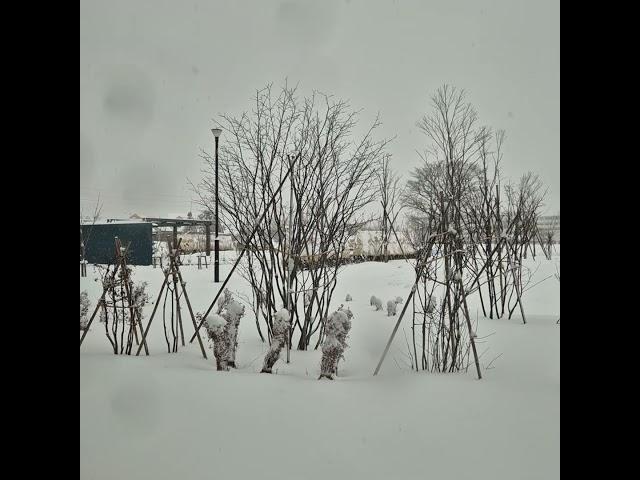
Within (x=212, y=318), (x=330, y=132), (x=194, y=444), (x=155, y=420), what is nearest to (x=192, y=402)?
(x=155, y=420)

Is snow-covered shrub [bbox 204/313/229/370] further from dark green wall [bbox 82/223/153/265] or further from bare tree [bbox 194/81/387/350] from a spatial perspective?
dark green wall [bbox 82/223/153/265]

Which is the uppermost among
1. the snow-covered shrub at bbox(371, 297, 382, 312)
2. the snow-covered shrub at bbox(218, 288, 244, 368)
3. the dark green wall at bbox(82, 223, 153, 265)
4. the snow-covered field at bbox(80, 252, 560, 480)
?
the dark green wall at bbox(82, 223, 153, 265)

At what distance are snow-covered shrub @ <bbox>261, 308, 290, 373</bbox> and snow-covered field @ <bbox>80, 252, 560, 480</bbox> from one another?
0.30 m

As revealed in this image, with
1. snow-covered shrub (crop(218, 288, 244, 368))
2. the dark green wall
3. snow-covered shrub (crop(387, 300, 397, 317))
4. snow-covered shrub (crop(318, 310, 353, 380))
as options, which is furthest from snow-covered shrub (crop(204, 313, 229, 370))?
the dark green wall

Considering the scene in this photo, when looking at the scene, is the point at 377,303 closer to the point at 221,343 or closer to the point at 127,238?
the point at 221,343

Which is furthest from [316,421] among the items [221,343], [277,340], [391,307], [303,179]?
[391,307]

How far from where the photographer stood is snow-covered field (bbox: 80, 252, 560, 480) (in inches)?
83.0

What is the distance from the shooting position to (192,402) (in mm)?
2924

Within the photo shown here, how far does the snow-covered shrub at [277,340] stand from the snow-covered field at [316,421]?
30 centimetres

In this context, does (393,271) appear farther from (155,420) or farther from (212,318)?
(155,420)

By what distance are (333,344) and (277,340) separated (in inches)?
20.8

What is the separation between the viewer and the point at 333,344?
365 cm
